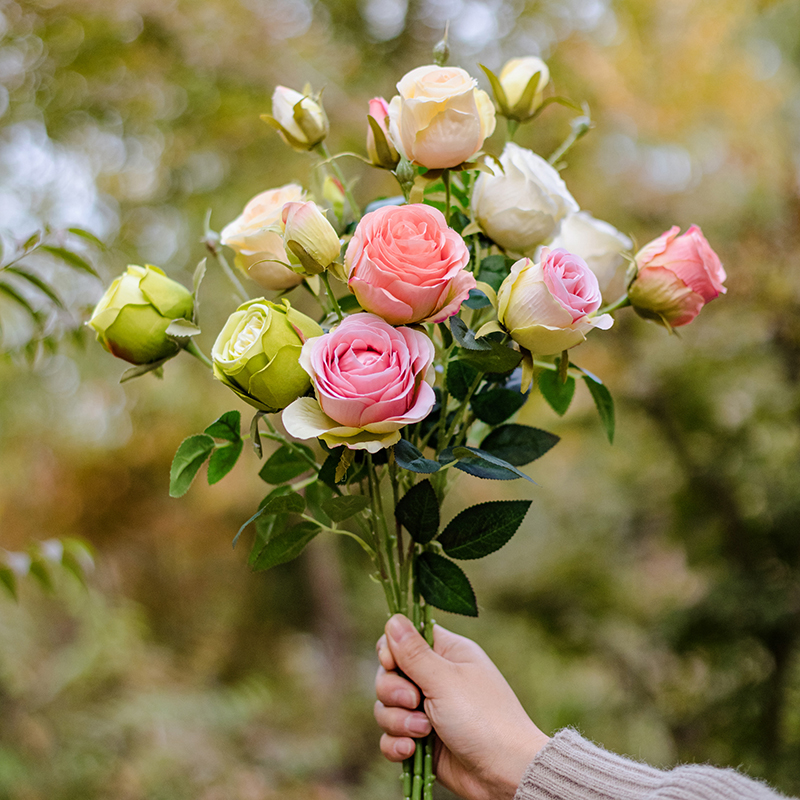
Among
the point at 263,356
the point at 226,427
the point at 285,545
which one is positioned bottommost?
the point at 285,545

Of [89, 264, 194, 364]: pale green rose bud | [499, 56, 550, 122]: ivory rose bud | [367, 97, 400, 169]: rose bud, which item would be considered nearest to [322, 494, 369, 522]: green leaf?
[89, 264, 194, 364]: pale green rose bud

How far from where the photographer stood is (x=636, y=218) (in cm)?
221

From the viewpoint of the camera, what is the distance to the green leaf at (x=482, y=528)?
57 cm

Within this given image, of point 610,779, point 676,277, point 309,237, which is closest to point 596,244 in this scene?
point 676,277

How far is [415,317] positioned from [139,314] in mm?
252

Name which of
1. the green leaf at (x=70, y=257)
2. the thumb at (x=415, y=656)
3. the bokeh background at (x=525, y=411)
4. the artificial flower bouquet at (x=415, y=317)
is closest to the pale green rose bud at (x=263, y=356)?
the artificial flower bouquet at (x=415, y=317)

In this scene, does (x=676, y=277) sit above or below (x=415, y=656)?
above

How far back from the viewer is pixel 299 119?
0.60 metres

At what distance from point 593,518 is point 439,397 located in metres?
2.23

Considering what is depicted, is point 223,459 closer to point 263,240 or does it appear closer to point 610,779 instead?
point 263,240

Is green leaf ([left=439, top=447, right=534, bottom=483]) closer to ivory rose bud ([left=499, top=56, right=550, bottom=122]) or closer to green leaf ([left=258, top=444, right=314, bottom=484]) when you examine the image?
green leaf ([left=258, top=444, right=314, bottom=484])

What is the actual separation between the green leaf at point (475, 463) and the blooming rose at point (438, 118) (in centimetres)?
26

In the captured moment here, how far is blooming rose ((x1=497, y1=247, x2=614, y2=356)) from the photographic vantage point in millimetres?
474

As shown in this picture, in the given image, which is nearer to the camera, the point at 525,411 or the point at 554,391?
the point at 554,391
